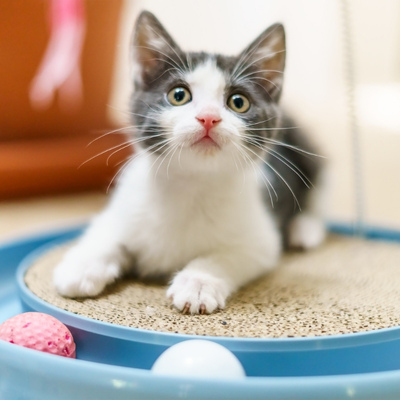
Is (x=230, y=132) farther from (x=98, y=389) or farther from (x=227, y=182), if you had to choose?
(x=98, y=389)

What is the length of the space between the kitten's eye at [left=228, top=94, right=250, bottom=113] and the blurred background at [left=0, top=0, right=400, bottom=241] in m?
1.00

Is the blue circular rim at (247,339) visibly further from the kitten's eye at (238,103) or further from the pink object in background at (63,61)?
the pink object in background at (63,61)

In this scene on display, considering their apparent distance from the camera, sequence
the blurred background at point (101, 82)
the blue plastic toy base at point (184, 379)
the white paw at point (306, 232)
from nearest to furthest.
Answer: the blue plastic toy base at point (184, 379)
the white paw at point (306, 232)
the blurred background at point (101, 82)

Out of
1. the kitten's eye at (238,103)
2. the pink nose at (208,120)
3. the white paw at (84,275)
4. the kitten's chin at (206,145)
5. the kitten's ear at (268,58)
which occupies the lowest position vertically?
the white paw at (84,275)

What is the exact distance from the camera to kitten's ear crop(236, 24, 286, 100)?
1.12m

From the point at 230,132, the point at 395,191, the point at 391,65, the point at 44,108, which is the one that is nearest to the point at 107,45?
the point at 44,108

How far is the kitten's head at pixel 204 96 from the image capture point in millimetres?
979

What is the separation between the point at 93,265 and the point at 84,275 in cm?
4

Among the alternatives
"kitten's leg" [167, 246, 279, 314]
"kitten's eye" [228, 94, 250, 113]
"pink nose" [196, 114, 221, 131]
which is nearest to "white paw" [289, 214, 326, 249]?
"kitten's leg" [167, 246, 279, 314]

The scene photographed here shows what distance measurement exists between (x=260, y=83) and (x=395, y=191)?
184cm

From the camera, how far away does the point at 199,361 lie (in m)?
0.72

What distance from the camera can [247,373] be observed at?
0.83 meters

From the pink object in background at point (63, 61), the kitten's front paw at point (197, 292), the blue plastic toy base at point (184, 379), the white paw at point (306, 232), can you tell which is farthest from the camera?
the pink object in background at point (63, 61)

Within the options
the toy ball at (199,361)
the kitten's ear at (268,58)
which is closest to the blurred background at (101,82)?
the kitten's ear at (268,58)
